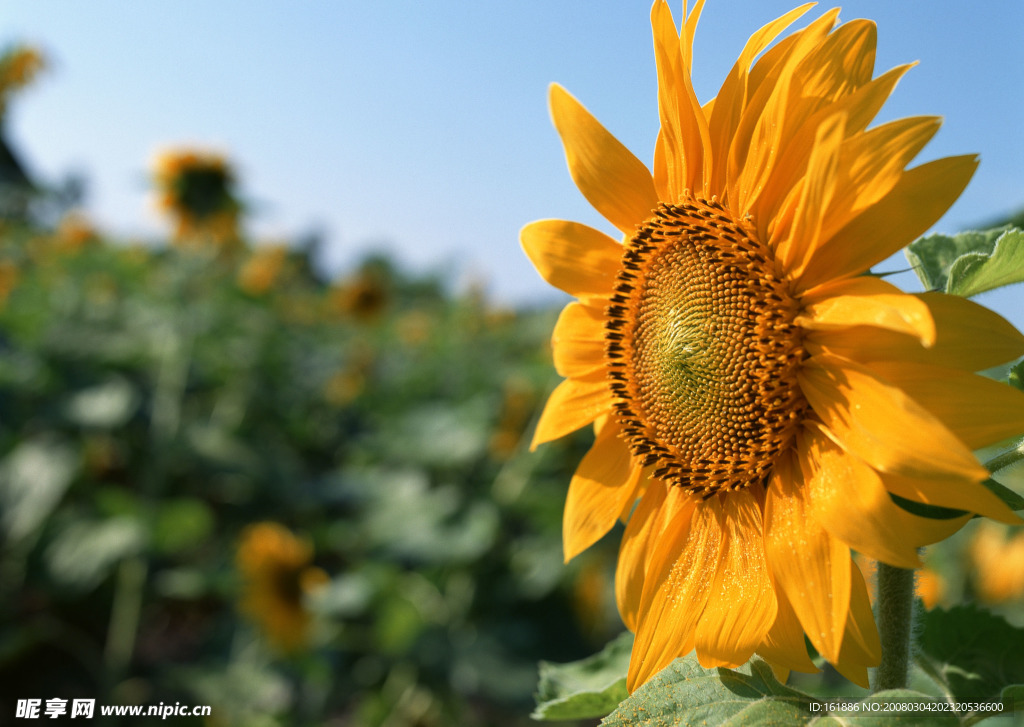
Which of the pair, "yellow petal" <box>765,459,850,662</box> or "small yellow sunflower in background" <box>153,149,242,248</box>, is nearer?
"yellow petal" <box>765,459,850,662</box>

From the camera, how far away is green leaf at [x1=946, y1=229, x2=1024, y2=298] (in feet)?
2.06

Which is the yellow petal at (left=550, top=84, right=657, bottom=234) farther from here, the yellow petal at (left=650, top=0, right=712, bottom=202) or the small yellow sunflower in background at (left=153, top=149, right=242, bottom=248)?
the small yellow sunflower in background at (left=153, top=149, right=242, bottom=248)

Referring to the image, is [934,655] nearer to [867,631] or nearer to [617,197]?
[867,631]

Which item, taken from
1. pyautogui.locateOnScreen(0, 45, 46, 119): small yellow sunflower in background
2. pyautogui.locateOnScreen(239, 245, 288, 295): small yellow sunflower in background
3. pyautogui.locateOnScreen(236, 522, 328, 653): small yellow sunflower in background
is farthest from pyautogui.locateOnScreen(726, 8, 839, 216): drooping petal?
pyautogui.locateOnScreen(0, 45, 46, 119): small yellow sunflower in background

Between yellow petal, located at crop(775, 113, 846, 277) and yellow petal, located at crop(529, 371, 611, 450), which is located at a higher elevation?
yellow petal, located at crop(775, 113, 846, 277)

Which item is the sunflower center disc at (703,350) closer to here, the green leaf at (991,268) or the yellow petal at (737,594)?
the yellow petal at (737,594)

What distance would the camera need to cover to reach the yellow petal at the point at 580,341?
0.89 meters

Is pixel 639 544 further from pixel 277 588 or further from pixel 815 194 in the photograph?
pixel 277 588

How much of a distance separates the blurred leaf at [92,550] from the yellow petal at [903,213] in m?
3.33

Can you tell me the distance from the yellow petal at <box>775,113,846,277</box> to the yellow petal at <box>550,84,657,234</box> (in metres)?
0.20

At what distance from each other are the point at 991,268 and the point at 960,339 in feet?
0.35

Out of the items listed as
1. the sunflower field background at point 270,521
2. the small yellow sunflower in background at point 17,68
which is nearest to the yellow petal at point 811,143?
the sunflower field background at point 270,521

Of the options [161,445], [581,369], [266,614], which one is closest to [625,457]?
[581,369]

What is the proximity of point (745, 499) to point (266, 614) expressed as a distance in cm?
306
